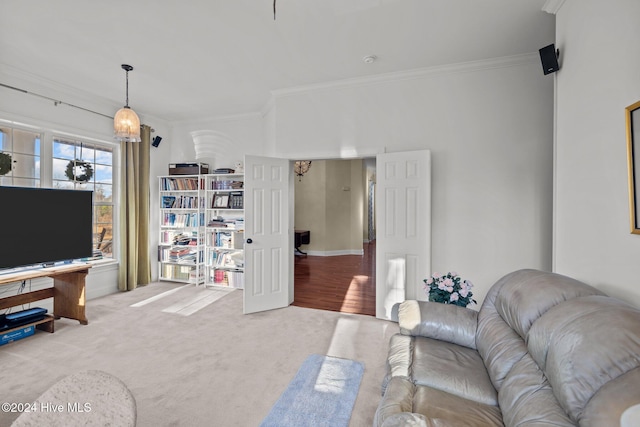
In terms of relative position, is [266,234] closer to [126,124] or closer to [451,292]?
[126,124]

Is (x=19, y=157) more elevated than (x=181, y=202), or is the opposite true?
(x=19, y=157)

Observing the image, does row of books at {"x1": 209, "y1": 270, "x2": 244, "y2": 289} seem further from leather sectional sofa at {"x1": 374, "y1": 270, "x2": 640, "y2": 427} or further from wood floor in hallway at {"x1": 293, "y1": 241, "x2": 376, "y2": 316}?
leather sectional sofa at {"x1": 374, "y1": 270, "x2": 640, "y2": 427}

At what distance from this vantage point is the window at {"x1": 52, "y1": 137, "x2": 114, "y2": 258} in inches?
155

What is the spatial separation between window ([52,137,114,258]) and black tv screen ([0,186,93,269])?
29.4 inches

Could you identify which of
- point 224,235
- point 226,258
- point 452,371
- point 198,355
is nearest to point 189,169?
point 224,235

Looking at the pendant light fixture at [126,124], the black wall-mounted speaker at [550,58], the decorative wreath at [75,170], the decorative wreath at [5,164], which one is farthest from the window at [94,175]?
the black wall-mounted speaker at [550,58]

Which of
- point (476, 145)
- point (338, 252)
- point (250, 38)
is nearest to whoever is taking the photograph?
point (250, 38)

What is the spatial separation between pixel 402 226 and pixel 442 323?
155 centimetres

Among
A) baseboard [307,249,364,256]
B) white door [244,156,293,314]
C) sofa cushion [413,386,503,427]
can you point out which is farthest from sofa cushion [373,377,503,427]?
baseboard [307,249,364,256]

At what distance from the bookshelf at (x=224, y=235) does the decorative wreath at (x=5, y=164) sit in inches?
88.9

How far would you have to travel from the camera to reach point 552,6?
7.52 feet

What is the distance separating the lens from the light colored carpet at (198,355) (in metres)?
2.00

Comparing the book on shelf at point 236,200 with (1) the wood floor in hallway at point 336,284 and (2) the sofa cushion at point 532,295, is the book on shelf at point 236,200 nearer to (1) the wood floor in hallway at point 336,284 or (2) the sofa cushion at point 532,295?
(1) the wood floor in hallway at point 336,284

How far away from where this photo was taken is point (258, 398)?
6.77 feet
